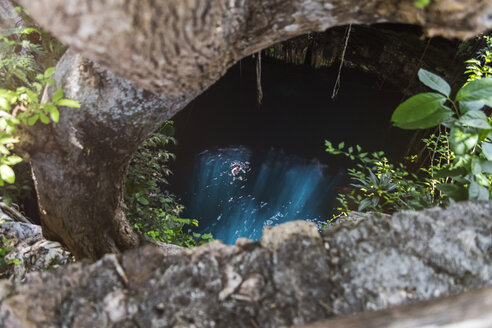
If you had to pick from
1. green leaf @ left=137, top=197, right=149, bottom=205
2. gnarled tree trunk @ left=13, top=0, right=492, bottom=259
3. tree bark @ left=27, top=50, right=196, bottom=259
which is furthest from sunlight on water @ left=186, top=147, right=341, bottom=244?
gnarled tree trunk @ left=13, top=0, right=492, bottom=259

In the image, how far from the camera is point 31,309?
110 centimetres

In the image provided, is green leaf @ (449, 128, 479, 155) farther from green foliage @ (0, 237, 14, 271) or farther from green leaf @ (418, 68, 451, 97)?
green foliage @ (0, 237, 14, 271)

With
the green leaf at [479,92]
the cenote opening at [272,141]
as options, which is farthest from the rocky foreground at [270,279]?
the cenote opening at [272,141]

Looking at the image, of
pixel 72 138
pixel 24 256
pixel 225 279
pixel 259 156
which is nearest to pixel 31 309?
pixel 225 279

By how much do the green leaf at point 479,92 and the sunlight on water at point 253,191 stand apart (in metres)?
4.06

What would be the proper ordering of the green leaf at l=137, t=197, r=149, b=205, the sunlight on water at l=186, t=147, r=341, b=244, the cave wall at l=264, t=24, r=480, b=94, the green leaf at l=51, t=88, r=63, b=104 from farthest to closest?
1. the cave wall at l=264, t=24, r=480, b=94
2. the sunlight on water at l=186, t=147, r=341, b=244
3. the green leaf at l=137, t=197, r=149, b=205
4. the green leaf at l=51, t=88, r=63, b=104

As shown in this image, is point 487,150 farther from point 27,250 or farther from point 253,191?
point 253,191

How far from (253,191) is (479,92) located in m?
4.39

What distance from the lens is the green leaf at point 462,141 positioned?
158cm

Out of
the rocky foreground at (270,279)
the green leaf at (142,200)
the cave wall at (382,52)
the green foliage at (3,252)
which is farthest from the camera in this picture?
the cave wall at (382,52)

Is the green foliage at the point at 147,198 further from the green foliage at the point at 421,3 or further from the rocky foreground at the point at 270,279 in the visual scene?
the green foliage at the point at 421,3

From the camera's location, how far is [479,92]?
62.9 inches

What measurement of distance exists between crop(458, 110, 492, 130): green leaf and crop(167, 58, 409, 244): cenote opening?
4.00 metres

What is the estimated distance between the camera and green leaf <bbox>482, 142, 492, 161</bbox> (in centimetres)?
163
